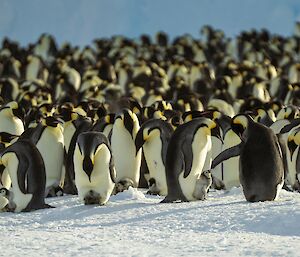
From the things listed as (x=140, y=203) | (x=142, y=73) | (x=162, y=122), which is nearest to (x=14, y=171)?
(x=140, y=203)

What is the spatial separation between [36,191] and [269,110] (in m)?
6.49

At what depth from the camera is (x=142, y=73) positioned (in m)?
25.2

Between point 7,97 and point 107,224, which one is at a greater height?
point 7,97

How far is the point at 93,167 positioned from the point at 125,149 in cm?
181

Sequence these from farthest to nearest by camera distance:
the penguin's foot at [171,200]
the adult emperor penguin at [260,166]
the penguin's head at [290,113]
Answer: the penguin's head at [290,113] → the penguin's foot at [171,200] → the adult emperor penguin at [260,166]

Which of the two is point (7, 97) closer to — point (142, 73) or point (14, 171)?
point (142, 73)

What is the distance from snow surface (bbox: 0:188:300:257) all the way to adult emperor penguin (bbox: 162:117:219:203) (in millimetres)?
236

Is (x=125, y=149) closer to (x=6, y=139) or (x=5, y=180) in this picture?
(x=6, y=139)

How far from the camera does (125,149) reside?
396 inches

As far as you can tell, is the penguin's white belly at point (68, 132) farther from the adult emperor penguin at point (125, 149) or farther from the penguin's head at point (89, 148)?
the penguin's head at point (89, 148)

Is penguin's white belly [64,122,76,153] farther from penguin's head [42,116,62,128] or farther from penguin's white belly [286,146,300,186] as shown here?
penguin's white belly [286,146,300,186]

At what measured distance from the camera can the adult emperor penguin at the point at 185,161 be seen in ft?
28.3

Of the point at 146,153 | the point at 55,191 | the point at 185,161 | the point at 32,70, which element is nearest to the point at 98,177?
the point at 185,161

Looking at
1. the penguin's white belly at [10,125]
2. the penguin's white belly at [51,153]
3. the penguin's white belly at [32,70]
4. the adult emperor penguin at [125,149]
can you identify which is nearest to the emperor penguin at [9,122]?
the penguin's white belly at [10,125]
